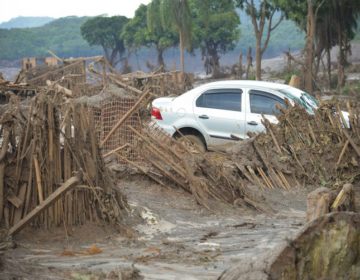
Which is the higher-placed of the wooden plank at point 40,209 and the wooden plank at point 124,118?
the wooden plank at point 124,118

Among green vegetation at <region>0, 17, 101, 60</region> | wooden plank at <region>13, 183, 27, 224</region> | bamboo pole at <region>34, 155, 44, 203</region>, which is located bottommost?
wooden plank at <region>13, 183, 27, 224</region>

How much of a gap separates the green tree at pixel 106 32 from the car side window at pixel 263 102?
69392mm

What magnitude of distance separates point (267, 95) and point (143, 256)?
7.68 meters

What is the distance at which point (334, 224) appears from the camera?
15.2ft

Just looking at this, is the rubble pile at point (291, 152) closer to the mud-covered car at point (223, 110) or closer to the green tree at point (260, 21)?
the mud-covered car at point (223, 110)

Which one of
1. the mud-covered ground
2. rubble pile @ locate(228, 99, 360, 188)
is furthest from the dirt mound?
rubble pile @ locate(228, 99, 360, 188)

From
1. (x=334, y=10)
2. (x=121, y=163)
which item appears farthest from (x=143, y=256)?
(x=334, y=10)

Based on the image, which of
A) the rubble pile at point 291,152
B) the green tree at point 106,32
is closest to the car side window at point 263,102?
the rubble pile at point 291,152

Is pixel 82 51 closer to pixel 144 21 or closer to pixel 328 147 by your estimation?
pixel 144 21

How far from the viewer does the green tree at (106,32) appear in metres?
84.8

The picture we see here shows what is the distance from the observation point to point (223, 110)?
1541 centimetres

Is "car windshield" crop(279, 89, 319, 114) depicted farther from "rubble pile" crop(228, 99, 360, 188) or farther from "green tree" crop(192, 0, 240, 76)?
"green tree" crop(192, 0, 240, 76)

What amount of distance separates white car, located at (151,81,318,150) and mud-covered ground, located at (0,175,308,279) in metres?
3.41

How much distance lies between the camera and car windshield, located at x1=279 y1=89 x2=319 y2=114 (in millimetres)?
14852
